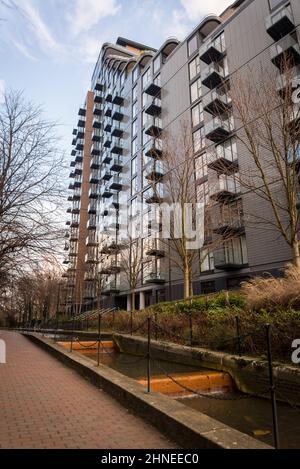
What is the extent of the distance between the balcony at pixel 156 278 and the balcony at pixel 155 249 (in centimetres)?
187

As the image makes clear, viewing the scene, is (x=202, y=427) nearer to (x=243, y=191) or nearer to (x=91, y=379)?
(x=91, y=379)

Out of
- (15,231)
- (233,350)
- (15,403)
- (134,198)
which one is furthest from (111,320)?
(134,198)

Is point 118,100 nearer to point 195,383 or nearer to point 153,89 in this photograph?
point 153,89

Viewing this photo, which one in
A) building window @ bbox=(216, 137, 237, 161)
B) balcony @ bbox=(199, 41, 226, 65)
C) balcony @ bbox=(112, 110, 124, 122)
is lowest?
building window @ bbox=(216, 137, 237, 161)

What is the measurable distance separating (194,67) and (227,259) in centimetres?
1991

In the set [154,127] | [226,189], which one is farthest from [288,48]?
[154,127]

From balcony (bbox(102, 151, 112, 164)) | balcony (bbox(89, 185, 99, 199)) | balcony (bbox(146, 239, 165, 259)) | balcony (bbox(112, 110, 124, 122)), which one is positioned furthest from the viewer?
balcony (bbox(89, 185, 99, 199))

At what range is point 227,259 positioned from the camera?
87.0 feet

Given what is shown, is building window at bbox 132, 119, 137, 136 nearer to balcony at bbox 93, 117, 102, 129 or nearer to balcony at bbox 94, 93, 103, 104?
balcony at bbox 93, 117, 102, 129

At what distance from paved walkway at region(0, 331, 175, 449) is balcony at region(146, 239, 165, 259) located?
23664 mm

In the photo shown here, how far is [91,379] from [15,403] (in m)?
2.09

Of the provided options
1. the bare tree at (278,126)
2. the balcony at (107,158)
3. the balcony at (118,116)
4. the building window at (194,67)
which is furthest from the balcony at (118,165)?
the bare tree at (278,126)

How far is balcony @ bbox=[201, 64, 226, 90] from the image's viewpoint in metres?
29.1

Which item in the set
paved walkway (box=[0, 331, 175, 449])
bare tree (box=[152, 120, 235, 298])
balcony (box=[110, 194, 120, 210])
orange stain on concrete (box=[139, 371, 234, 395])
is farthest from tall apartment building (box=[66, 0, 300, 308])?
orange stain on concrete (box=[139, 371, 234, 395])
